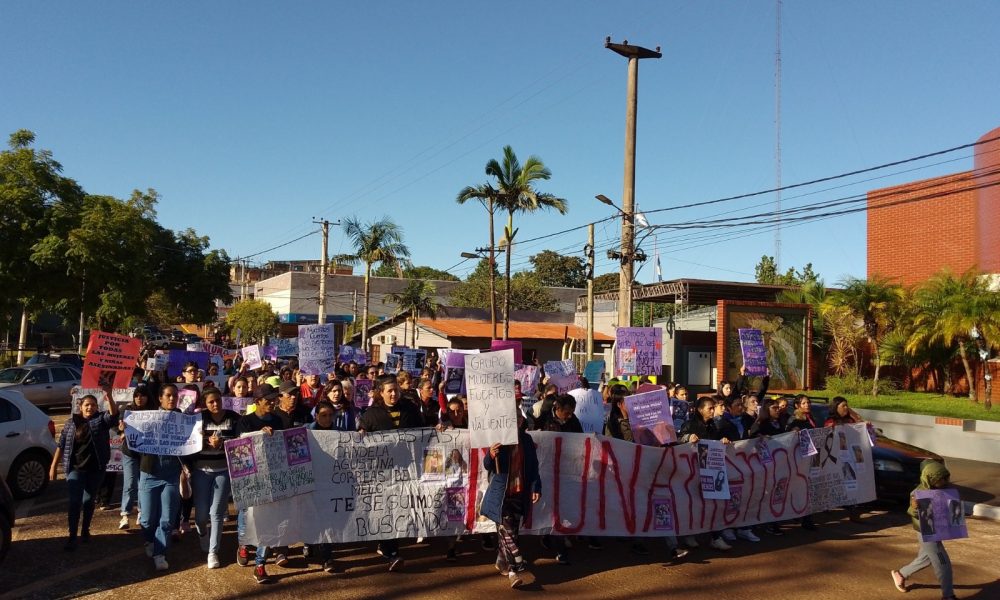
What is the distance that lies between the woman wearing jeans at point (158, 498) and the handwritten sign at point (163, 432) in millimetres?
102

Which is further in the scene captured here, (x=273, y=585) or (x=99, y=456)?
(x=99, y=456)

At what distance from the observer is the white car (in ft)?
31.0

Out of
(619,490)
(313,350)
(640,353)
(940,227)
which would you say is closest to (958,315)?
(940,227)

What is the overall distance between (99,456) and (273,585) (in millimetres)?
2433

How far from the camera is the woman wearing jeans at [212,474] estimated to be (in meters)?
7.15

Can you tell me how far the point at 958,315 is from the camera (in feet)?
70.5

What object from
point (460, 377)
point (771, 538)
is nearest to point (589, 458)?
point (771, 538)

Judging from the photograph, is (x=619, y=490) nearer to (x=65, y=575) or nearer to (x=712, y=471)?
(x=712, y=471)

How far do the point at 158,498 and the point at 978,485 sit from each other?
42.8 feet

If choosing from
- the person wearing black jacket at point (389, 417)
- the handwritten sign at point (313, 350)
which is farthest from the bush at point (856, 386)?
the person wearing black jacket at point (389, 417)

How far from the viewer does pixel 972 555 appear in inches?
336

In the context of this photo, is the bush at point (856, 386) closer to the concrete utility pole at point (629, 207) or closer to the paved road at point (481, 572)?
the concrete utility pole at point (629, 207)

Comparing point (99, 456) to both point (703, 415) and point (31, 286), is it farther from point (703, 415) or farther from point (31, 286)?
point (31, 286)

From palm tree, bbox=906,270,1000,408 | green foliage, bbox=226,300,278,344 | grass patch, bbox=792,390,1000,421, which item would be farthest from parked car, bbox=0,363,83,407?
green foliage, bbox=226,300,278,344
